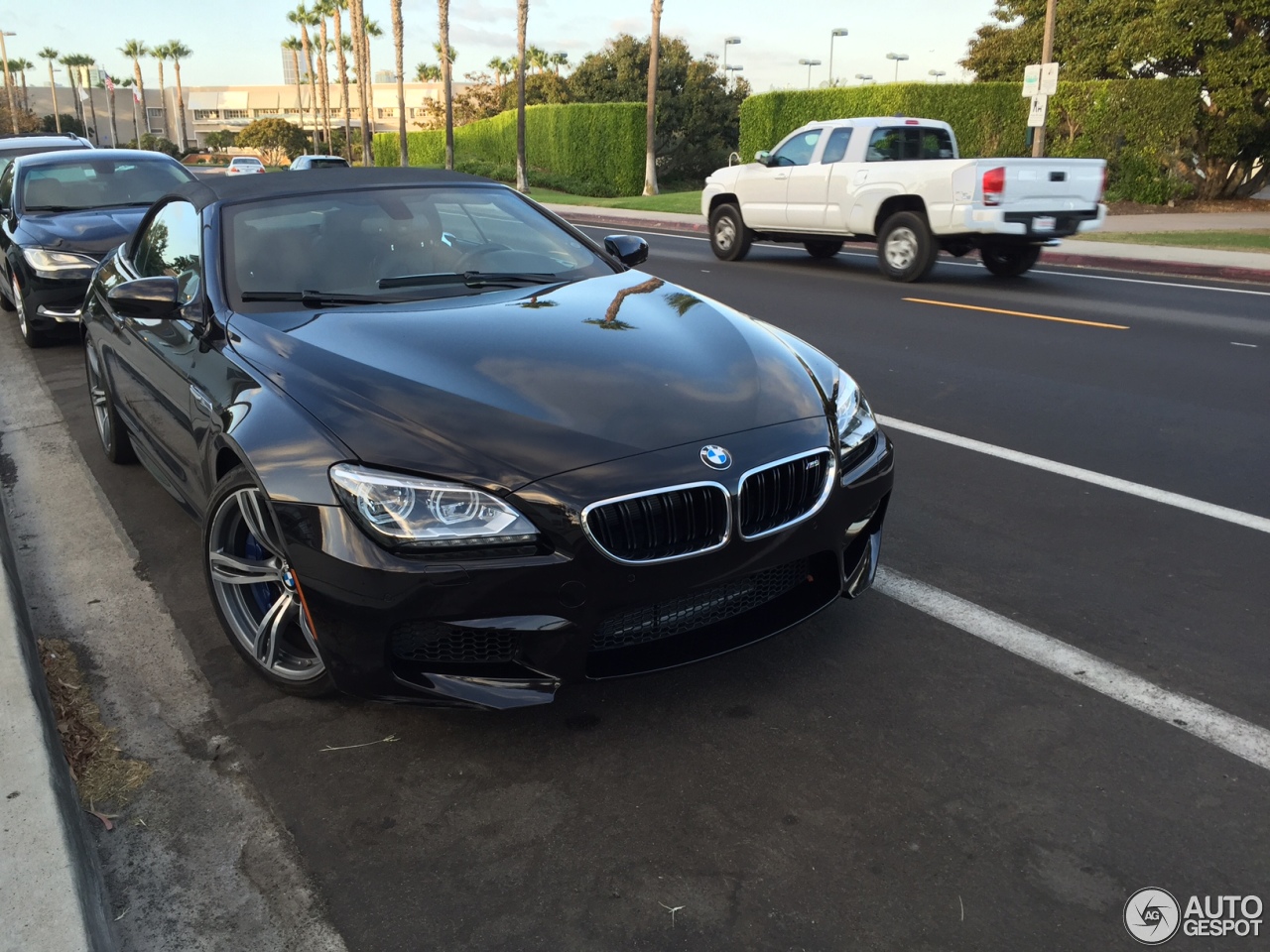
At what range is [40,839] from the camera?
2449 millimetres

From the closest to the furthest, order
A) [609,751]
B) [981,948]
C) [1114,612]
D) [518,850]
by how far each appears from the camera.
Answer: [981,948], [518,850], [609,751], [1114,612]

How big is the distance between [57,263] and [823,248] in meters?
10.5

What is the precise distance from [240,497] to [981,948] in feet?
7.67

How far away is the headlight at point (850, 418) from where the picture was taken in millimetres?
3365

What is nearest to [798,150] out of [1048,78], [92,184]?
[1048,78]

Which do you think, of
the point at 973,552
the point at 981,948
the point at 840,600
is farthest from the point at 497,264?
the point at 981,948

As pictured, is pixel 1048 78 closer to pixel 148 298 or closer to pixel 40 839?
pixel 148 298

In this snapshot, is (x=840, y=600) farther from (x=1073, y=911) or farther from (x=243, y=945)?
(x=243, y=945)

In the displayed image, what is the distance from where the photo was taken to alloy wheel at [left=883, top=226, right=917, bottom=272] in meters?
13.1

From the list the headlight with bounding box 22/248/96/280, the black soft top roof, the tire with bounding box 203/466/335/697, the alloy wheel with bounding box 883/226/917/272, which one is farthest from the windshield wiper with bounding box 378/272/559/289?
the alloy wheel with bounding box 883/226/917/272

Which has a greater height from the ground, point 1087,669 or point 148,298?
point 148,298

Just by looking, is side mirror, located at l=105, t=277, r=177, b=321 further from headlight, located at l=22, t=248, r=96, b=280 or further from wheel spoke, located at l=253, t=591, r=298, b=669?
headlight, located at l=22, t=248, r=96, b=280

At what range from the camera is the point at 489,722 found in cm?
329
